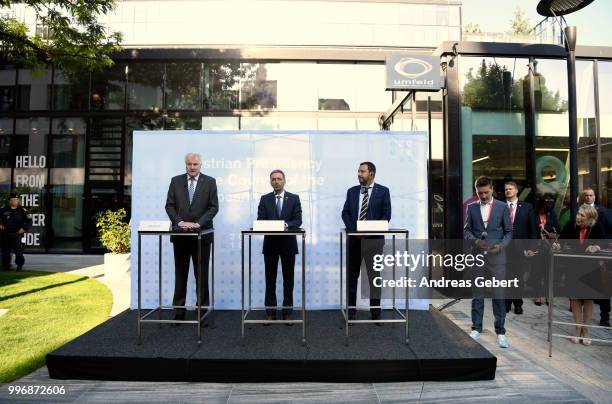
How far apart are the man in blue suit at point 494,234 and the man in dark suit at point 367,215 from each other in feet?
2.96

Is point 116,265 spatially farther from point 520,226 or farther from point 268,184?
point 520,226

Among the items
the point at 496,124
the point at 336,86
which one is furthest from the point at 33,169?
the point at 496,124

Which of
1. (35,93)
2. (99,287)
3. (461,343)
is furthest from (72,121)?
(461,343)

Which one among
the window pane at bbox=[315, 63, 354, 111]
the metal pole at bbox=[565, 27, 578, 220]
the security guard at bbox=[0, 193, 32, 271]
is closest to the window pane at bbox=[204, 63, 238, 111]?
the window pane at bbox=[315, 63, 354, 111]

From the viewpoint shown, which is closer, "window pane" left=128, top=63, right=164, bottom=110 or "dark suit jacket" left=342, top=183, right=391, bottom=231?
"dark suit jacket" left=342, top=183, right=391, bottom=231

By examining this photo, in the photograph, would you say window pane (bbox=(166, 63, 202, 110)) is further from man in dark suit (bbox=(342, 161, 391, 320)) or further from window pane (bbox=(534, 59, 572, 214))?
window pane (bbox=(534, 59, 572, 214))

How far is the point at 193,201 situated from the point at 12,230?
676cm

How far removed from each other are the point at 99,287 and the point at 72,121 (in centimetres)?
636

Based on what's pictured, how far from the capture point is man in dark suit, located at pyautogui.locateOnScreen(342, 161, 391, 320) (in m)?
4.21

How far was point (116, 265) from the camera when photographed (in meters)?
7.71

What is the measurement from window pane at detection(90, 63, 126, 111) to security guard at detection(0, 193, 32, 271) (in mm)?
3623

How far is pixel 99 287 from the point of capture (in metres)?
6.94

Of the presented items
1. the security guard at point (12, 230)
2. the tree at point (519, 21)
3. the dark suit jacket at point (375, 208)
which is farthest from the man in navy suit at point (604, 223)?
the tree at point (519, 21)

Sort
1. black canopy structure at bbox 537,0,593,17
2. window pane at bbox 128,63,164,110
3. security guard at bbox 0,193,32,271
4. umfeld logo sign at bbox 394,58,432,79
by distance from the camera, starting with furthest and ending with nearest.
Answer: window pane at bbox 128,63,164,110, security guard at bbox 0,193,32,271, umfeld logo sign at bbox 394,58,432,79, black canopy structure at bbox 537,0,593,17
